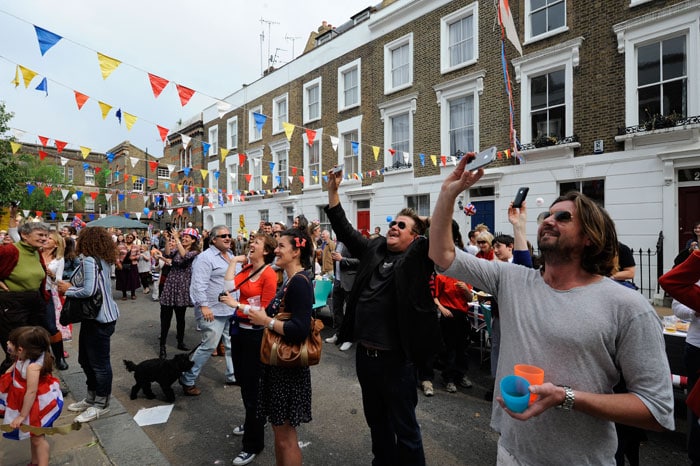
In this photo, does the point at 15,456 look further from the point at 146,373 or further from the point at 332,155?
the point at 332,155

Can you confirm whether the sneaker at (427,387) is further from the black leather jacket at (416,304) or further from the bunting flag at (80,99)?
the bunting flag at (80,99)

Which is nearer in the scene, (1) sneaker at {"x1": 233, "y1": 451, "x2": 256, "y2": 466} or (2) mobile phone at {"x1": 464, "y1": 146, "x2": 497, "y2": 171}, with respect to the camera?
(2) mobile phone at {"x1": 464, "y1": 146, "x2": 497, "y2": 171}

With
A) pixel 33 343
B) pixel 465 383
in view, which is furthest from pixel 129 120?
pixel 465 383

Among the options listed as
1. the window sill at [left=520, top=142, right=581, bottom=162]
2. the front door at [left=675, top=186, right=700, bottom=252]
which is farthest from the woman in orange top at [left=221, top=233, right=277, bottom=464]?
the front door at [left=675, top=186, right=700, bottom=252]

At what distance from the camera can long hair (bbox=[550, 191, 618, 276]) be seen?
1566mm

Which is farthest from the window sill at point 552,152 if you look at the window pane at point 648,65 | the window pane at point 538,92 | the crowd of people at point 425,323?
the crowd of people at point 425,323

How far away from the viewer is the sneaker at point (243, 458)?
3.26 m

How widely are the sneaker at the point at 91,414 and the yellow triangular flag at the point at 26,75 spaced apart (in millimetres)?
7042

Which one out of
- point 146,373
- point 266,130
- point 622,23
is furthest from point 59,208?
point 622,23

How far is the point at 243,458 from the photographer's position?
130 inches

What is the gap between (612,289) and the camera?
4.93ft

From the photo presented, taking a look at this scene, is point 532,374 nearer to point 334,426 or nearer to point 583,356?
point 583,356

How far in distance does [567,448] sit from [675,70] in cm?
1111

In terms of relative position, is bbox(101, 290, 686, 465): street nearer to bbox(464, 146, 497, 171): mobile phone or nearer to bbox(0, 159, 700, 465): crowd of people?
bbox(0, 159, 700, 465): crowd of people
